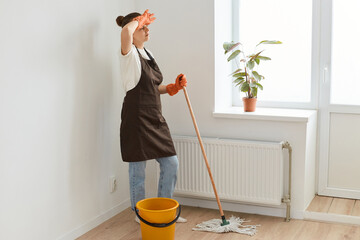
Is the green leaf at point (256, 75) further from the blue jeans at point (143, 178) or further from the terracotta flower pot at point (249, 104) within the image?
the blue jeans at point (143, 178)

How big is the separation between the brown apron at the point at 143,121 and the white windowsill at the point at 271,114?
1.85 feet

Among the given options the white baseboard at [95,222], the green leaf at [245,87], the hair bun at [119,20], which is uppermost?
the hair bun at [119,20]

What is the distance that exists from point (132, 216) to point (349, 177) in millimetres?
1644

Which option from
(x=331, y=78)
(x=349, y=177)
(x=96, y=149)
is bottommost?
(x=349, y=177)

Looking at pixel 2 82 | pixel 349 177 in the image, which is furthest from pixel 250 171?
pixel 2 82

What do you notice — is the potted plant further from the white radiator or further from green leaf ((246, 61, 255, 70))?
the white radiator

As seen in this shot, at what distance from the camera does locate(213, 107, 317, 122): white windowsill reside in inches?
136

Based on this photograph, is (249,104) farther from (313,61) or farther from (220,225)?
(220,225)

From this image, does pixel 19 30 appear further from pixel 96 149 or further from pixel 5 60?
pixel 96 149

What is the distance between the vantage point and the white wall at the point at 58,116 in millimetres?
2658

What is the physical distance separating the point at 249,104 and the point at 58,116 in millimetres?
1404

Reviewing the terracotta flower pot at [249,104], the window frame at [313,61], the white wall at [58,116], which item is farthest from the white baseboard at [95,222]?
the window frame at [313,61]

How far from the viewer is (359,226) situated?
3.34 m

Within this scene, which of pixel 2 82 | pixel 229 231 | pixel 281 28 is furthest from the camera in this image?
pixel 281 28
